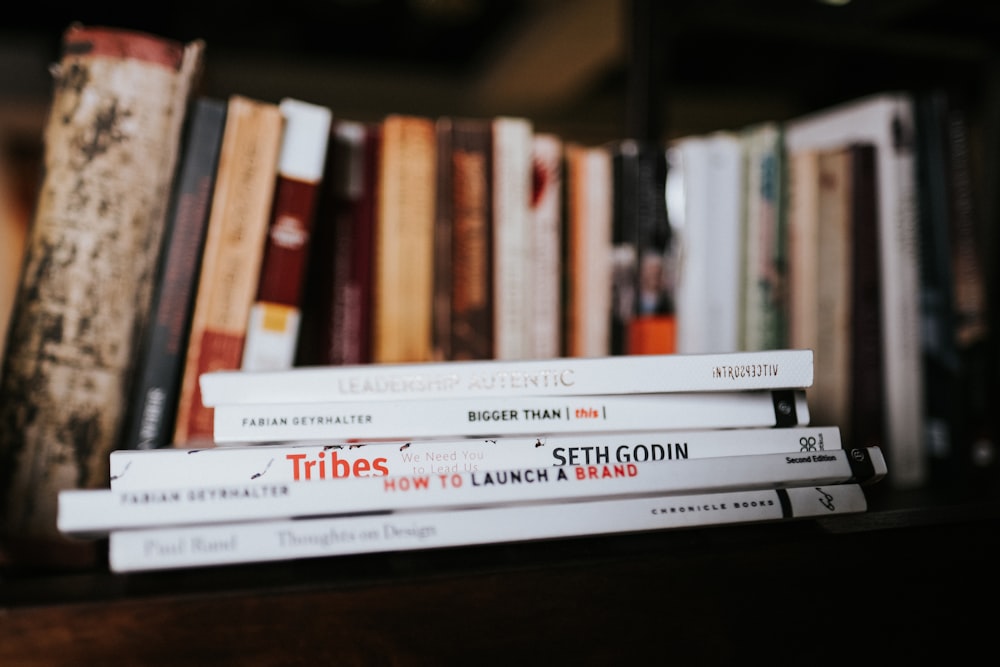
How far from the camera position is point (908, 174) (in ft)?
2.31

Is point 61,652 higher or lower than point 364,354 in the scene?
lower

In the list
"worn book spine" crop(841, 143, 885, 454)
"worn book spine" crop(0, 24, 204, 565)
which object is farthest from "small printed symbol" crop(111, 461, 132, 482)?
"worn book spine" crop(841, 143, 885, 454)

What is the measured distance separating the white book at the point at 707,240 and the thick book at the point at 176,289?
452 mm

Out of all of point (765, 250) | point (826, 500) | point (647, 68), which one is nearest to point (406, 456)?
point (826, 500)

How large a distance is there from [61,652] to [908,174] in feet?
2.69

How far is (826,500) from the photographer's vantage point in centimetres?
41

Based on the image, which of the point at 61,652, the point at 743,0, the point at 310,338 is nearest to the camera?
the point at 61,652

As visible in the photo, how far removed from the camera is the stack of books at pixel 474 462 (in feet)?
1.16

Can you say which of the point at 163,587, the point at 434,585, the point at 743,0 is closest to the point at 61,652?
the point at 163,587

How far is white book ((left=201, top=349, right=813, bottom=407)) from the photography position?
41 cm

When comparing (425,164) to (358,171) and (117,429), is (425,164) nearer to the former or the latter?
(358,171)

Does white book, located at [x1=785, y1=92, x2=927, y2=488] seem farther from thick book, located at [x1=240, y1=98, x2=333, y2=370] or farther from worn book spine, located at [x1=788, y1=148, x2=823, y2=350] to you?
thick book, located at [x1=240, y1=98, x2=333, y2=370]

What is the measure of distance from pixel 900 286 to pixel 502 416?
52 cm

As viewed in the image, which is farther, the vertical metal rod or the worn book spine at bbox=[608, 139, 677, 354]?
the vertical metal rod
